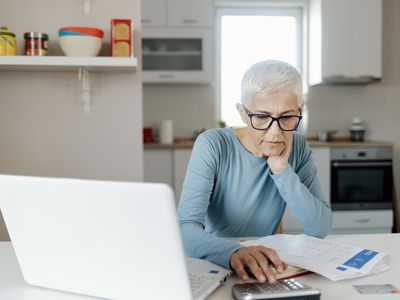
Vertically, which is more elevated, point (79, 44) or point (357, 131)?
point (79, 44)

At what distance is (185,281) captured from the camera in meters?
0.78

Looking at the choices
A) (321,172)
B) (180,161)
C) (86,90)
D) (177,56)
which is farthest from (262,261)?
(177,56)

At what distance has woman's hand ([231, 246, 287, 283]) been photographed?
3.24ft

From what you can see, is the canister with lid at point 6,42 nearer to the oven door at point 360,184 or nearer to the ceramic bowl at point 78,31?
the ceramic bowl at point 78,31

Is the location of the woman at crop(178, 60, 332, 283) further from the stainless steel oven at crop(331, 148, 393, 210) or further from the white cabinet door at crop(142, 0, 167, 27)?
the white cabinet door at crop(142, 0, 167, 27)

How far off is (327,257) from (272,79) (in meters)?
0.52

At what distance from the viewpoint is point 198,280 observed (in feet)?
3.35

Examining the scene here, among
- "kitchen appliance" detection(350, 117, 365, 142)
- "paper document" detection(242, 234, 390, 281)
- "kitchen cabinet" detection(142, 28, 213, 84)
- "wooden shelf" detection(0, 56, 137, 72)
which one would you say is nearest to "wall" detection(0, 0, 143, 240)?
"wooden shelf" detection(0, 56, 137, 72)

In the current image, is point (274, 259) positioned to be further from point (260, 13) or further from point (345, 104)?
point (260, 13)

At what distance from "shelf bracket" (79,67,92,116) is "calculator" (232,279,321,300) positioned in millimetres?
1800

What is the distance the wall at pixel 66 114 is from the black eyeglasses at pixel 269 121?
1.28 metres

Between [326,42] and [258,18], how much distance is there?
2.61 ft

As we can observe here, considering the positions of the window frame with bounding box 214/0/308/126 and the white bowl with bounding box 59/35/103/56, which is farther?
the window frame with bounding box 214/0/308/126

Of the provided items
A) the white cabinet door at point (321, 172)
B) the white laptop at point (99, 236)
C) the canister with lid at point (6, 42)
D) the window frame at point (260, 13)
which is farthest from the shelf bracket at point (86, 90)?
the window frame at point (260, 13)
